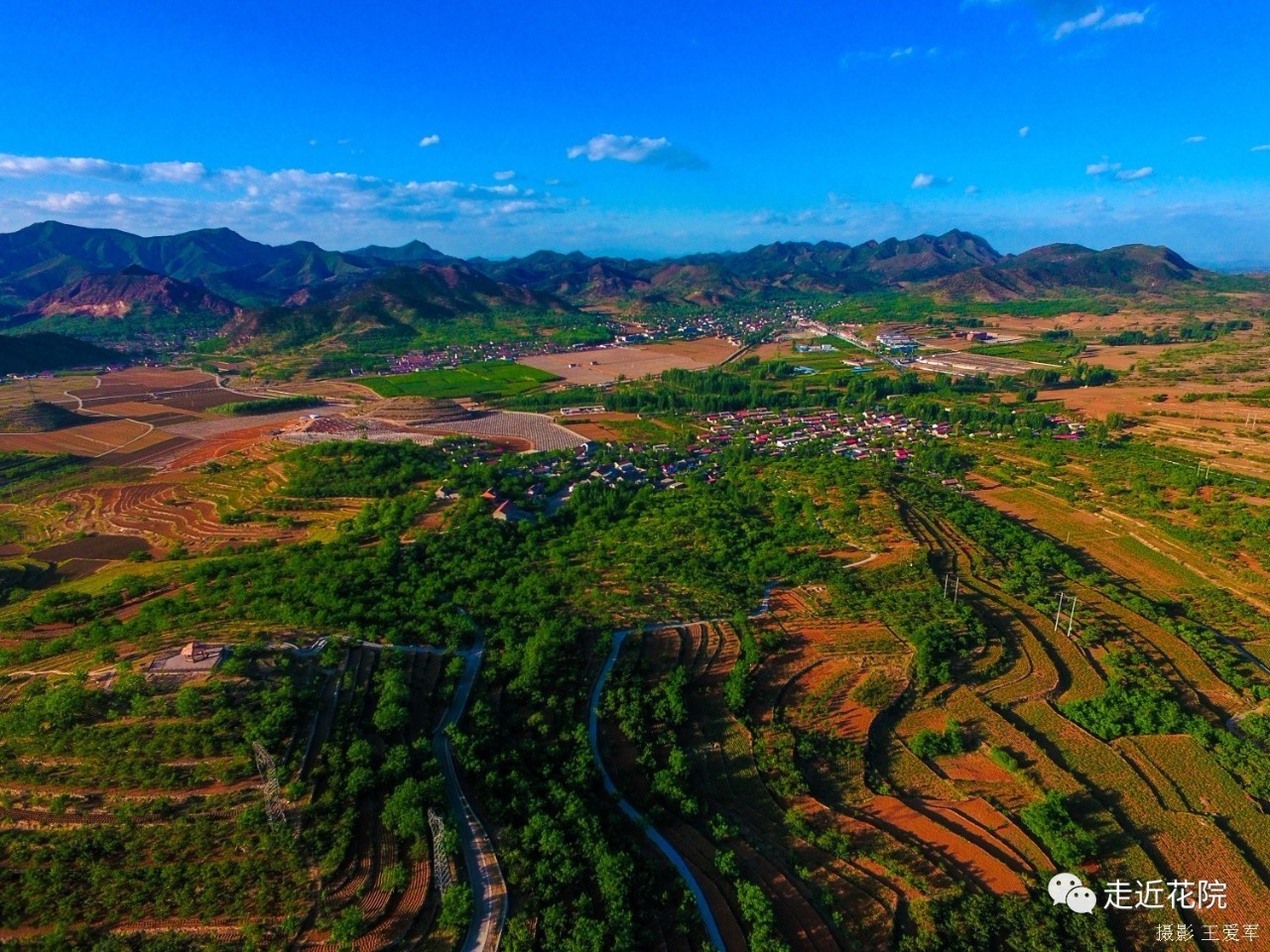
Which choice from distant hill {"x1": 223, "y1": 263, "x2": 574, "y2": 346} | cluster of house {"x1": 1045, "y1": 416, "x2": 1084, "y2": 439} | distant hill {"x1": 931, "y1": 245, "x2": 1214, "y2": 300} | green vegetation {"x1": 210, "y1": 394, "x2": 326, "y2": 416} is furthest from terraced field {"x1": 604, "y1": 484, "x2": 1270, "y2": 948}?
distant hill {"x1": 931, "y1": 245, "x2": 1214, "y2": 300}

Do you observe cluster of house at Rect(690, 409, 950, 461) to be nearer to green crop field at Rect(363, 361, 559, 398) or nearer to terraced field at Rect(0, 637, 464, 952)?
green crop field at Rect(363, 361, 559, 398)

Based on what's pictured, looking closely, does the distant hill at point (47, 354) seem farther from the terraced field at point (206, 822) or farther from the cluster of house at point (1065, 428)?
the cluster of house at point (1065, 428)

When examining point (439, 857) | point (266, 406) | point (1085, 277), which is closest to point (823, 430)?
point (439, 857)

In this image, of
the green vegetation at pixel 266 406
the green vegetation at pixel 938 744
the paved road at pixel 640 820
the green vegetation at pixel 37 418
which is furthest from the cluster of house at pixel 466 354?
the green vegetation at pixel 938 744

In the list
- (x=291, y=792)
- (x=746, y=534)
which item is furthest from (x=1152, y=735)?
(x=291, y=792)

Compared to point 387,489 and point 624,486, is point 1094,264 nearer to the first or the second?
point 624,486

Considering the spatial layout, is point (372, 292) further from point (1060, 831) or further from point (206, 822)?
point (1060, 831)
